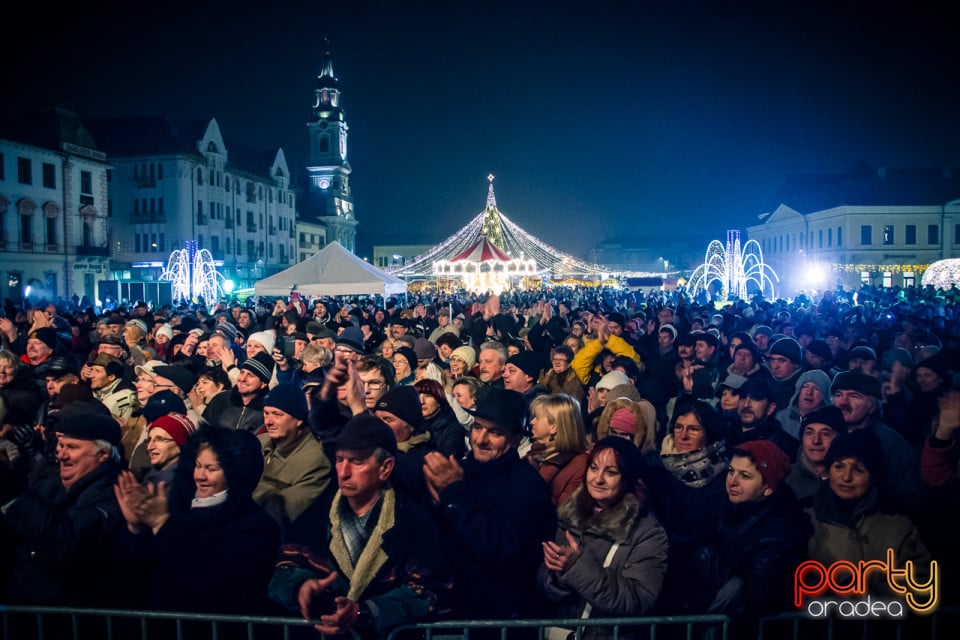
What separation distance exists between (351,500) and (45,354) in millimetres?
7092

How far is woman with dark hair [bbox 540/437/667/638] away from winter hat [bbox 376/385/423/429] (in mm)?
1322

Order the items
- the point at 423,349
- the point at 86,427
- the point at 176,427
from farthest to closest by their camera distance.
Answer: the point at 423,349 < the point at 176,427 < the point at 86,427

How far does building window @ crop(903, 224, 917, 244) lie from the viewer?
60500 millimetres

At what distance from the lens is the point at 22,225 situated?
41.8 metres

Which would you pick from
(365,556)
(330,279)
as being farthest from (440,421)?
(330,279)

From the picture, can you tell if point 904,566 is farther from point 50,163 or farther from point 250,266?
point 250,266

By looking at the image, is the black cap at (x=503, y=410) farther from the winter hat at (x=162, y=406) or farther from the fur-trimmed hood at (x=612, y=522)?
the winter hat at (x=162, y=406)

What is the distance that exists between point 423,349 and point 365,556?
582cm

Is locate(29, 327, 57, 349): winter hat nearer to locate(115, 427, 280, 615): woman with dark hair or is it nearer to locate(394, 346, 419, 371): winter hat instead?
locate(394, 346, 419, 371): winter hat

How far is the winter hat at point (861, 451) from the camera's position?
3588 millimetres

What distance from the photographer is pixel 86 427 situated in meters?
3.87

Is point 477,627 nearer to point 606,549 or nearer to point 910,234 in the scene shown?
point 606,549

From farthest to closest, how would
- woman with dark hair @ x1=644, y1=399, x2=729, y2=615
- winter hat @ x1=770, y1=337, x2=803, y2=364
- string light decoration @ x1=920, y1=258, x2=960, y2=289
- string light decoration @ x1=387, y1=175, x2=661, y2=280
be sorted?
string light decoration @ x1=387, y1=175, x2=661, y2=280, string light decoration @ x1=920, y1=258, x2=960, y2=289, winter hat @ x1=770, y1=337, x2=803, y2=364, woman with dark hair @ x1=644, y1=399, x2=729, y2=615

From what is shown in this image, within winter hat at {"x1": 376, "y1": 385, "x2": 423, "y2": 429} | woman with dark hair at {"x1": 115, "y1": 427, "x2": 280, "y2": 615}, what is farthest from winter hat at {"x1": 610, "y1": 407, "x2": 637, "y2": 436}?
woman with dark hair at {"x1": 115, "y1": 427, "x2": 280, "y2": 615}
